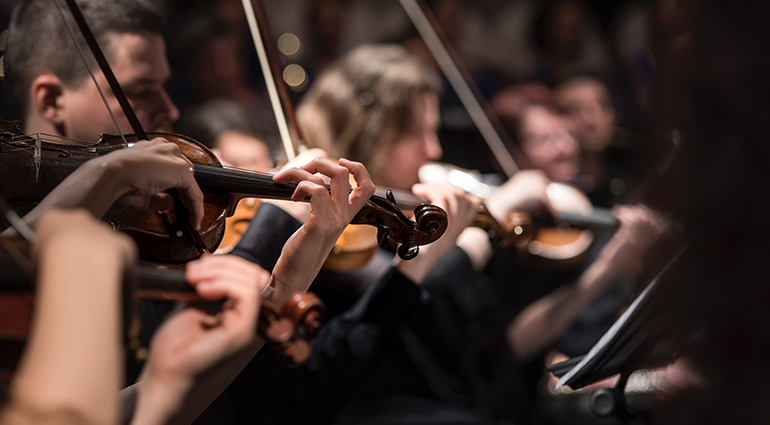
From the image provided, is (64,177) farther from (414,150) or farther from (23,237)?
(414,150)

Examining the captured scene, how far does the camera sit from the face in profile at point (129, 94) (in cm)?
58

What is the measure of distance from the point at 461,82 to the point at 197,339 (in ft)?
4.91

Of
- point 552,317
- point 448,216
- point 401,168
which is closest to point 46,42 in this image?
point 448,216

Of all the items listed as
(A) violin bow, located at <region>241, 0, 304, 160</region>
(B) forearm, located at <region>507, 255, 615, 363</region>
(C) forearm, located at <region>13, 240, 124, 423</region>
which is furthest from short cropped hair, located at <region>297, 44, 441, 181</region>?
(C) forearm, located at <region>13, 240, 124, 423</region>

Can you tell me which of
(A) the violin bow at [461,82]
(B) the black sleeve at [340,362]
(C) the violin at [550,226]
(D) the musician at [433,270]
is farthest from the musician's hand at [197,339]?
(A) the violin bow at [461,82]

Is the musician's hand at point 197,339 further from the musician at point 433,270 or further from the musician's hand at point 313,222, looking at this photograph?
the musician at point 433,270

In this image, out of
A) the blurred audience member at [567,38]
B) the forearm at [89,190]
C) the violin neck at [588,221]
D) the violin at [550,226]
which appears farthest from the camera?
the blurred audience member at [567,38]

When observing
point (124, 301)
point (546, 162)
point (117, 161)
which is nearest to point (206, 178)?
point (117, 161)

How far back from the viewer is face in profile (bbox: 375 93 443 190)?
1.15m

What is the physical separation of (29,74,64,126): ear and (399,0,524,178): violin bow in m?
1.09

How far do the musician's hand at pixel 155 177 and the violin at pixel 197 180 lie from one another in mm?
14

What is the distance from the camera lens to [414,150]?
1209mm

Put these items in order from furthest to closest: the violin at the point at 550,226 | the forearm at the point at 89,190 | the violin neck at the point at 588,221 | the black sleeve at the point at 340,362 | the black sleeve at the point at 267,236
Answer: the violin neck at the point at 588,221 < the violin at the point at 550,226 < the black sleeve at the point at 340,362 < the black sleeve at the point at 267,236 < the forearm at the point at 89,190

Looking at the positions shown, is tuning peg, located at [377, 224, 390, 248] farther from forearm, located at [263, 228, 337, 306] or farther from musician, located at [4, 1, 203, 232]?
musician, located at [4, 1, 203, 232]
